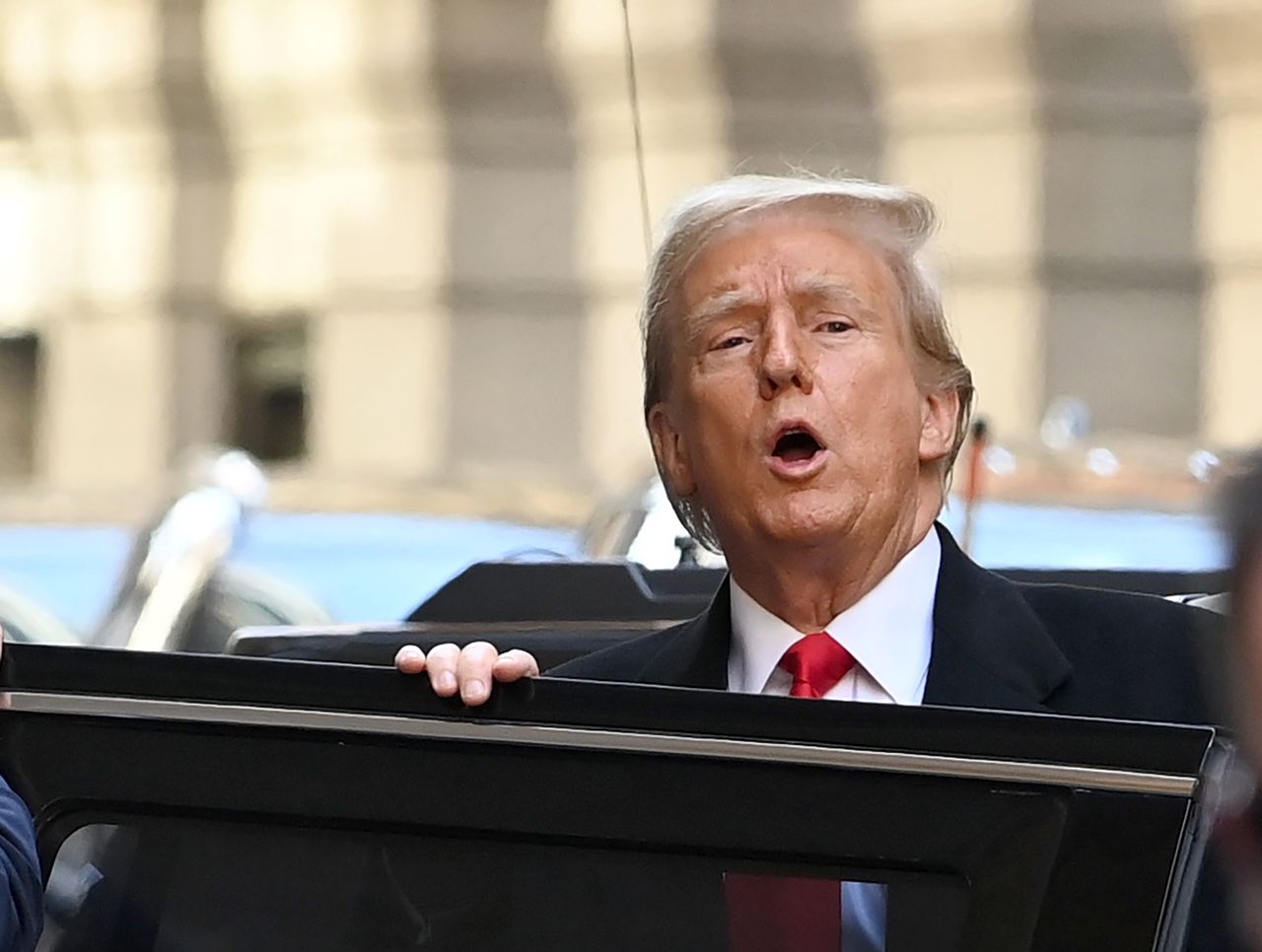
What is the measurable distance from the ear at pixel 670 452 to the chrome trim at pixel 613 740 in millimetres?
587

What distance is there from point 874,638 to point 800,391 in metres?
0.21

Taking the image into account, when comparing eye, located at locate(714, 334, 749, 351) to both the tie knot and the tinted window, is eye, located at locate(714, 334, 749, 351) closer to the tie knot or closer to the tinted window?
the tie knot

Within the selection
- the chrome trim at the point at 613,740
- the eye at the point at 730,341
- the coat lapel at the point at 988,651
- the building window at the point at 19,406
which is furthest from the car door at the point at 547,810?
the building window at the point at 19,406

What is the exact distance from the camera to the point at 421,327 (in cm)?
707

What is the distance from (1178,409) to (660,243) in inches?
145

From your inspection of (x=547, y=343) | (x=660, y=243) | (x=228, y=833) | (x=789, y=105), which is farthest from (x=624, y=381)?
(x=228, y=833)

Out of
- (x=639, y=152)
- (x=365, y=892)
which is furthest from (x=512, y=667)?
(x=639, y=152)

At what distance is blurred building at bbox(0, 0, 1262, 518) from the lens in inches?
227

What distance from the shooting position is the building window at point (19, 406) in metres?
7.38

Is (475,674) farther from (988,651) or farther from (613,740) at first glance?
(988,651)

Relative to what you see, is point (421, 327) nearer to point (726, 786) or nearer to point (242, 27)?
point (242, 27)

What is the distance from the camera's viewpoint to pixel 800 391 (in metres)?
2.04

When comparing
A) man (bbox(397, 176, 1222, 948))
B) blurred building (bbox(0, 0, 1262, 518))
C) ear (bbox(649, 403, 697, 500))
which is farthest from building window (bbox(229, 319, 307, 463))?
man (bbox(397, 176, 1222, 948))

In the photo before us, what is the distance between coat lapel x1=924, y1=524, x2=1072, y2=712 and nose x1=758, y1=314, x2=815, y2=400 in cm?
21
